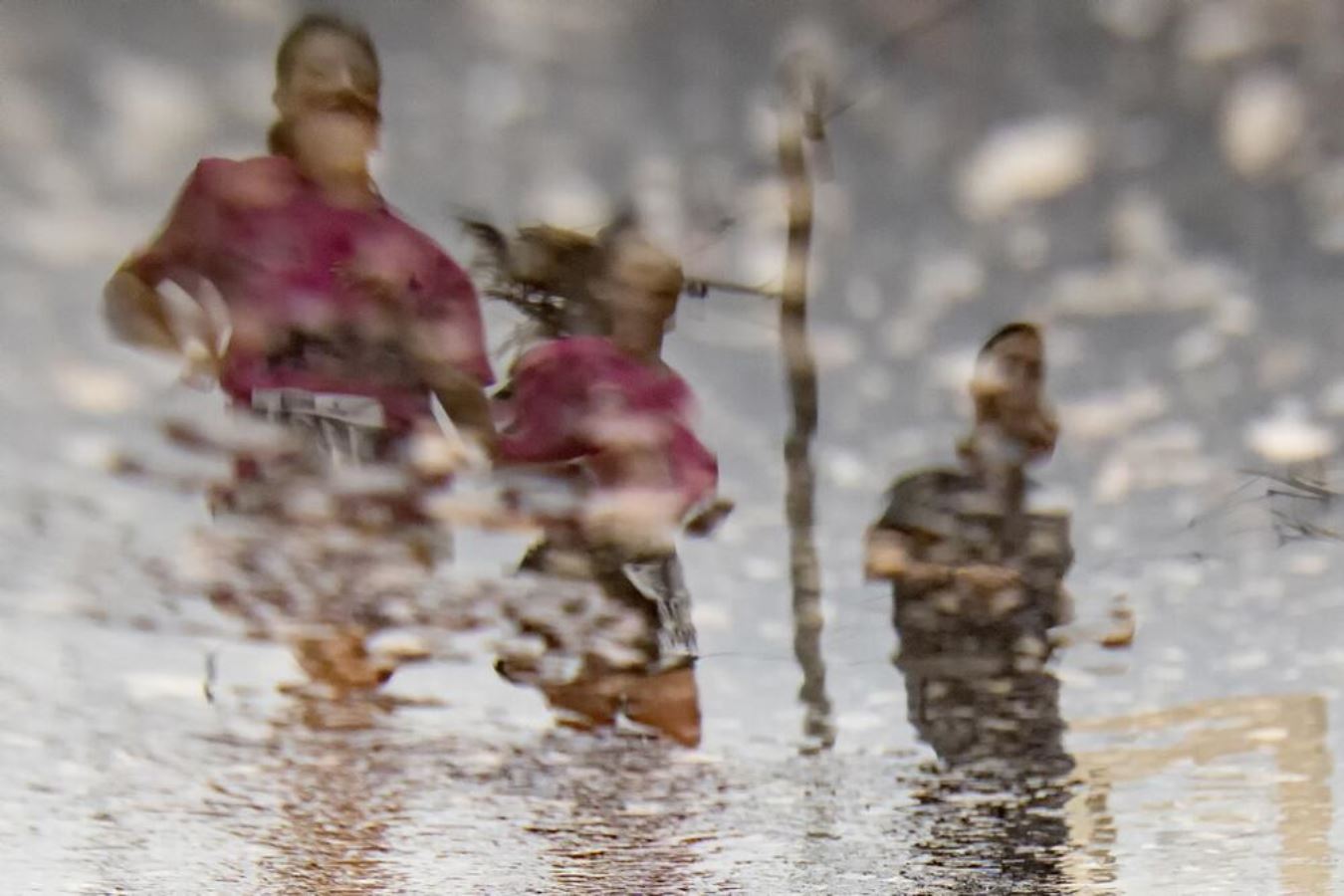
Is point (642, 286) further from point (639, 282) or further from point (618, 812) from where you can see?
point (618, 812)

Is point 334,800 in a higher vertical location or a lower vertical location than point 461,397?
lower

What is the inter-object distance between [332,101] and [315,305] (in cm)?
15

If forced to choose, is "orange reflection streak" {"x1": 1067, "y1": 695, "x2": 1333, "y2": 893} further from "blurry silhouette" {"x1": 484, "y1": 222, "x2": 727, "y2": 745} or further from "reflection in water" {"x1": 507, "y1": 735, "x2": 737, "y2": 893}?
"blurry silhouette" {"x1": 484, "y1": 222, "x2": 727, "y2": 745}

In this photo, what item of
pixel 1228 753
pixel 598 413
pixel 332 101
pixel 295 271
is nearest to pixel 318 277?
pixel 295 271

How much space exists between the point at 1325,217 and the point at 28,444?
0.87 meters

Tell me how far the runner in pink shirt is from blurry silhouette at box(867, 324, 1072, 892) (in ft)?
1.21

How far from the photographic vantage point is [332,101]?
1.96 feet

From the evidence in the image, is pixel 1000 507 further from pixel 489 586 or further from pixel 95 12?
pixel 95 12

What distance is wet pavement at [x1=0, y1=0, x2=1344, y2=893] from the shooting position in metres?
0.59

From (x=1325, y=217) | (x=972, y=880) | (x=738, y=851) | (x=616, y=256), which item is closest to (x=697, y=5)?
(x=616, y=256)

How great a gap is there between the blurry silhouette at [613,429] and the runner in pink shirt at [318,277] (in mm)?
48

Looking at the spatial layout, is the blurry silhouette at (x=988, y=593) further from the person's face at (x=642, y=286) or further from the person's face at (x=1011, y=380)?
the person's face at (x=642, y=286)

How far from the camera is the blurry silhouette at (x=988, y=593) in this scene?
32.4 inches

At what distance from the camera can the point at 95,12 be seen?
1.81 ft
